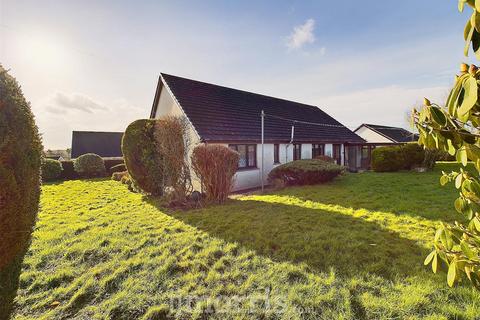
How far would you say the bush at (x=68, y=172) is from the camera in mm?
19391

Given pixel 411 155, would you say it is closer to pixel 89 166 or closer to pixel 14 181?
pixel 14 181

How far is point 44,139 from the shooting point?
3480 millimetres

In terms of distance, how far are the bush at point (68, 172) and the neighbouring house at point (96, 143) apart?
8.58 m

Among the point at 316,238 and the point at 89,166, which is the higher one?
the point at 89,166

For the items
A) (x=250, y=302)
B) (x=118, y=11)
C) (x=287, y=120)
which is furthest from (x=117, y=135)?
(x=250, y=302)

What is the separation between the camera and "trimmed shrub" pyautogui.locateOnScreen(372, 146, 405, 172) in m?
15.2

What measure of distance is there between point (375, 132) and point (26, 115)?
33.9 meters

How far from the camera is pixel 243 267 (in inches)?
152

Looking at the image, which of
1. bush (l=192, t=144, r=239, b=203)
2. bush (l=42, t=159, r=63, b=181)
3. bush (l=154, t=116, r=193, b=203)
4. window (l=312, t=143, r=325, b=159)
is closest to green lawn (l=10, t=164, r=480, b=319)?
bush (l=192, t=144, r=239, b=203)

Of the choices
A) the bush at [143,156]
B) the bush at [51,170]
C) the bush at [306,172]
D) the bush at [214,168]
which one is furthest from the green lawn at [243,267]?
the bush at [51,170]

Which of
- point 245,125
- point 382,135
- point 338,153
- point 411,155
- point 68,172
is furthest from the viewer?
point 382,135

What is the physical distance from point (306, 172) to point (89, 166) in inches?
702

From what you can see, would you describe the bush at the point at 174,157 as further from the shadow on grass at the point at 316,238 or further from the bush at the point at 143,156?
the shadow on grass at the point at 316,238

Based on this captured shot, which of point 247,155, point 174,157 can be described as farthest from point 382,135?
point 174,157
